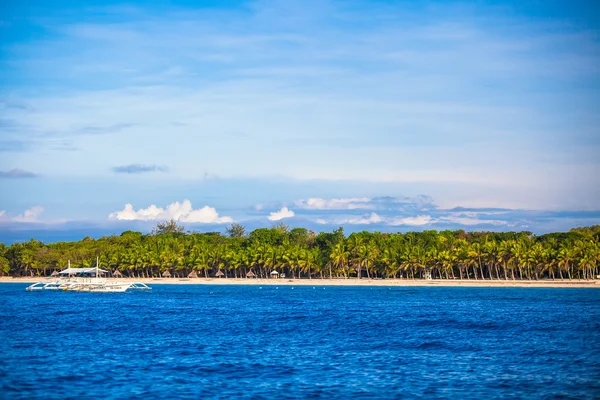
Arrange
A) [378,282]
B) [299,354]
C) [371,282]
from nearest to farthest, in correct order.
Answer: [299,354] → [378,282] → [371,282]

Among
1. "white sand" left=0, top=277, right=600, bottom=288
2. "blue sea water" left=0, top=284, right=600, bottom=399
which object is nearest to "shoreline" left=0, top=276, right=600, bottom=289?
"white sand" left=0, top=277, right=600, bottom=288

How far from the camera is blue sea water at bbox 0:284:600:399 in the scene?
3167cm

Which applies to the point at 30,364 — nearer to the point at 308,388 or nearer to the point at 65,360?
the point at 65,360

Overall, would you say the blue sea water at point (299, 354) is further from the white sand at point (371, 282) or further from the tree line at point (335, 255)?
the tree line at point (335, 255)

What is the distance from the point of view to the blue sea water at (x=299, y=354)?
104 feet

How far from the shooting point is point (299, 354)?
139 feet

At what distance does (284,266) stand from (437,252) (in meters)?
39.4

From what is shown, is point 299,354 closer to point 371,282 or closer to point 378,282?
point 378,282

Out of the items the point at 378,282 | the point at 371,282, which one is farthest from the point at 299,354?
the point at 371,282

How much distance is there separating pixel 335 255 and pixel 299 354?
405 ft

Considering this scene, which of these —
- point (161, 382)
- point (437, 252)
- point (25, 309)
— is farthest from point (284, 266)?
point (161, 382)

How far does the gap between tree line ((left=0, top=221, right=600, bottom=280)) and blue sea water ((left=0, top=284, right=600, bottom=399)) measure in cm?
8188

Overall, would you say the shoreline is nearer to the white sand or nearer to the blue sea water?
the white sand

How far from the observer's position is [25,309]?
79312mm
